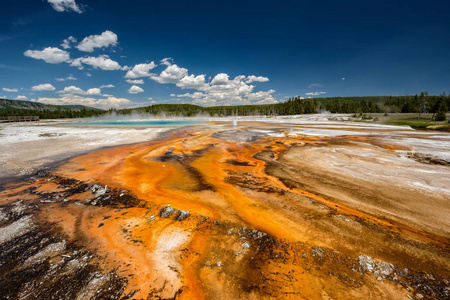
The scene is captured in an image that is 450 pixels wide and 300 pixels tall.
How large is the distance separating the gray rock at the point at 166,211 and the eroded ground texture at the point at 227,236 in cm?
4

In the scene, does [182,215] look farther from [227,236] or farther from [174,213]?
[227,236]

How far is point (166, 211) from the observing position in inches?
223

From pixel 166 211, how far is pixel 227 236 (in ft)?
7.16

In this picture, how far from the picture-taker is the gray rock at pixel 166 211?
549cm

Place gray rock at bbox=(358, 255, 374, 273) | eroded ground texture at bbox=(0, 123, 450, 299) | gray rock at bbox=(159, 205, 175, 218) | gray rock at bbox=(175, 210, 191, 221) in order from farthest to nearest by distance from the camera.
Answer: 1. gray rock at bbox=(159, 205, 175, 218)
2. gray rock at bbox=(175, 210, 191, 221)
3. gray rock at bbox=(358, 255, 374, 273)
4. eroded ground texture at bbox=(0, 123, 450, 299)

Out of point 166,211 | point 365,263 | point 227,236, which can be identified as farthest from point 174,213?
point 365,263

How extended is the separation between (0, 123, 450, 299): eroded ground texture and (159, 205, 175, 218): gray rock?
0.04 meters

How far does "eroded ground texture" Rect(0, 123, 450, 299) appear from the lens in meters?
3.29

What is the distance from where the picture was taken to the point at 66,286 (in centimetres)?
321

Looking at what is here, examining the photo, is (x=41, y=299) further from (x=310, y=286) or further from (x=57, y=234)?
(x=310, y=286)

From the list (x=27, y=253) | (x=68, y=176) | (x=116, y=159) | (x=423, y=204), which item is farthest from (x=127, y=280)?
(x=116, y=159)

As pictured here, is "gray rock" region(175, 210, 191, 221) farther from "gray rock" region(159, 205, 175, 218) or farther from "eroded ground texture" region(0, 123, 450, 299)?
"gray rock" region(159, 205, 175, 218)

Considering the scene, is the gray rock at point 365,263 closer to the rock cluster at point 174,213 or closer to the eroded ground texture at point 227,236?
the eroded ground texture at point 227,236

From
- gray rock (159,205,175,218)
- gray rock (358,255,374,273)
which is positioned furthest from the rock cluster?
gray rock (358,255,374,273)
